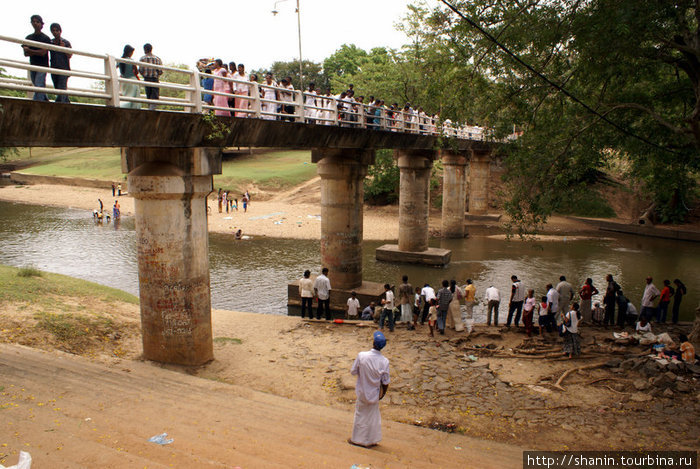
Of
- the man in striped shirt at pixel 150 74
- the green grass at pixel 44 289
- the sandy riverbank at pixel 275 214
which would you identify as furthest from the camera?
the sandy riverbank at pixel 275 214

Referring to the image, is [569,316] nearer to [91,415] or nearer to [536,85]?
[536,85]

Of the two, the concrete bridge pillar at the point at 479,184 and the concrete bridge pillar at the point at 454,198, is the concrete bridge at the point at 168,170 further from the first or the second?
the concrete bridge pillar at the point at 479,184

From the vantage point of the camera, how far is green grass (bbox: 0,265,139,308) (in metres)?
13.7

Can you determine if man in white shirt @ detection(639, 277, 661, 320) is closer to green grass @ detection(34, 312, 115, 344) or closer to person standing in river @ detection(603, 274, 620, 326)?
person standing in river @ detection(603, 274, 620, 326)

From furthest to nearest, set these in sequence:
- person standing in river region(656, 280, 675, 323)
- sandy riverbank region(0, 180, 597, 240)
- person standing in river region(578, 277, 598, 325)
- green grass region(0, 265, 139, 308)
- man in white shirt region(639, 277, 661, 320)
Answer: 1. sandy riverbank region(0, 180, 597, 240)
2. person standing in river region(578, 277, 598, 325)
3. person standing in river region(656, 280, 675, 323)
4. man in white shirt region(639, 277, 661, 320)
5. green grass region(0, 265, 139, 308)

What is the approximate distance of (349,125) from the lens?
1866 cm

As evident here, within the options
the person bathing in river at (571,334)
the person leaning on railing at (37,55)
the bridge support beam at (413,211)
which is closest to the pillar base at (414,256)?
the bridge support beam at (413,211)

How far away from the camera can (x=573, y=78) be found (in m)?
14.3

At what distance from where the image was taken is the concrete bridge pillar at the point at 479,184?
136 feet

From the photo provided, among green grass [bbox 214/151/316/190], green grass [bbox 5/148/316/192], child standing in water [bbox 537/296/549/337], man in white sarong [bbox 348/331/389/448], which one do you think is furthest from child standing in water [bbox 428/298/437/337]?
green grass [bbox 214/151/316/190]

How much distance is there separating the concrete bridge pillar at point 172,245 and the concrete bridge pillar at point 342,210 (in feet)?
25.8

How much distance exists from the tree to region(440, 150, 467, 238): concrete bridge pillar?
58.2 ft

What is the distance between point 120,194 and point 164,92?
11.2 metres

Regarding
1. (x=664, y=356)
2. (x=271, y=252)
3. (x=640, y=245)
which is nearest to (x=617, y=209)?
(x=640, y=245)
